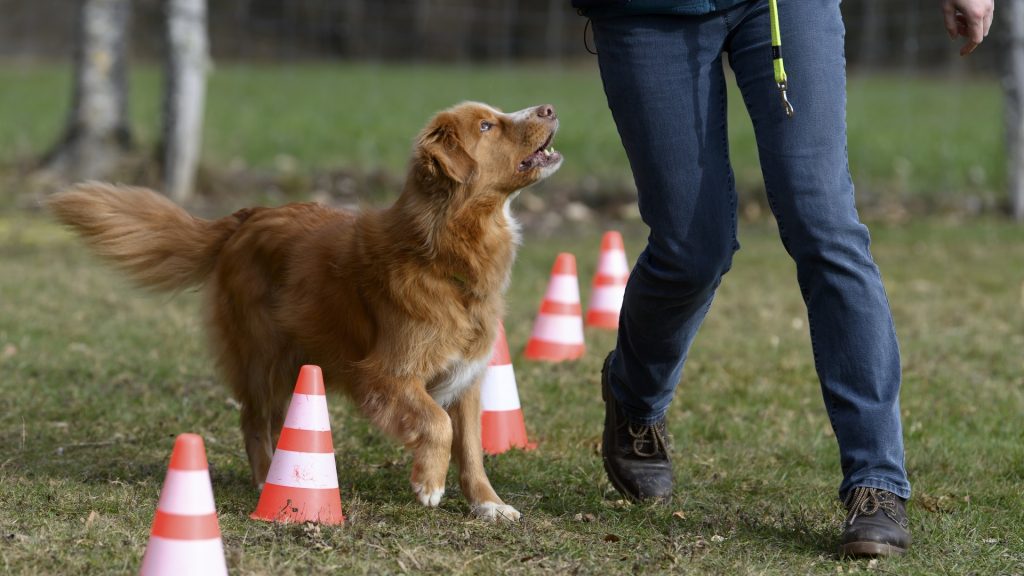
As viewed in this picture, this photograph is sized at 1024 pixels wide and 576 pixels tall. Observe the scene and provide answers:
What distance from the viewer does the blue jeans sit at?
11.3ft

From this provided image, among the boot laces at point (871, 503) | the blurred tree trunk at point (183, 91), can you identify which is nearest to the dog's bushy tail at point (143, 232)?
the boot laces at point (871, 503)

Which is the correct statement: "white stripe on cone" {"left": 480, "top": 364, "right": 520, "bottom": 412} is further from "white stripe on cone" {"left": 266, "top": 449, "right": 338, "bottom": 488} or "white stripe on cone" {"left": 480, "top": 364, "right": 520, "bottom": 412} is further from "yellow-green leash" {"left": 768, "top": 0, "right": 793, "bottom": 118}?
"yellow-green leash" {"left": 768, "top": 0, "right": 793, "bottom": 118}

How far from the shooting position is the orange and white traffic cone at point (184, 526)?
9.46 ft

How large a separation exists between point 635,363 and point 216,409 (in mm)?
2125

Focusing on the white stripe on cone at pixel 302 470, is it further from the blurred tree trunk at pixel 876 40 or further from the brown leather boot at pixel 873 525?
the blurred tree trunk at pixel 876 40

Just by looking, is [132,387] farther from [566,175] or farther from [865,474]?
[566,175]

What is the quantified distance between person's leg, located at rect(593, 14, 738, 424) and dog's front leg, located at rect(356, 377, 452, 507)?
79 centimetres

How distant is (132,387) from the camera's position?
5.62m

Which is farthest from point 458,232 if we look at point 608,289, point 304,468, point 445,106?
point 445,106

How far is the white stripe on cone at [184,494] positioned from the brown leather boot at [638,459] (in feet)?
5.51

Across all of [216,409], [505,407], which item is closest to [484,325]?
[505,407]

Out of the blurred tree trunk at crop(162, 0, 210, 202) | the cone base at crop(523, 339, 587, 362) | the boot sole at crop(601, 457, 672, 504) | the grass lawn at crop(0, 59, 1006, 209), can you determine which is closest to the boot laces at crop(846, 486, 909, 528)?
the boot sole at crop(601, 457, 672, 504)

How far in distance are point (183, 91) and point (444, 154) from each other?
7.56 meters

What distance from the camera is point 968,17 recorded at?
3.54 metres
